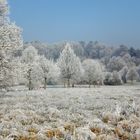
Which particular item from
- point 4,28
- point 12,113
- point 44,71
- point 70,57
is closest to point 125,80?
point 70,57

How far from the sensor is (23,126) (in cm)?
1516

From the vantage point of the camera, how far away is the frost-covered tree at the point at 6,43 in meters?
29.9

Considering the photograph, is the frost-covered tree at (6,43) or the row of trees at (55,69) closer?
the frost-covered tree at (6,43)

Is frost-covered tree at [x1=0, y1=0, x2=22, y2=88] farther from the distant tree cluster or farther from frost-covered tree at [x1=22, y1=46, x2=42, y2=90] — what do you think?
frost-covered tree at [x1=22, y1=46, x2=42, y2=90]

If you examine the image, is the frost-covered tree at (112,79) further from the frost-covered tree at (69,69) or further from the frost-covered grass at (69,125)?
the frost-covered grass at (69,125)

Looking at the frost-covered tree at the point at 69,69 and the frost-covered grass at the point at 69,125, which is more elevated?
the frost-covered tree at the point at 69,69

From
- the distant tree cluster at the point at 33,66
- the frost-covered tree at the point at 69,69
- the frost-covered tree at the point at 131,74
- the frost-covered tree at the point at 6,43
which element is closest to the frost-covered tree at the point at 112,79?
the distant tree cluster at the point at 33,66

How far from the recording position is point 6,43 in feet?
99.7

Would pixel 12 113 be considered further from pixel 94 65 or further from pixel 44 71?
pixel 94 65

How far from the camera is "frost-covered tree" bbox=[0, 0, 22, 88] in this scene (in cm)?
2987

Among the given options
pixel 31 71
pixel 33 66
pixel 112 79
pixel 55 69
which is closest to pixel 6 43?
pixel 33 66

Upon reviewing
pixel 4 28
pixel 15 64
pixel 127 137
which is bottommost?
pixel 127 137

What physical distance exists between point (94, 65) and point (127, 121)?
9552 centimetres

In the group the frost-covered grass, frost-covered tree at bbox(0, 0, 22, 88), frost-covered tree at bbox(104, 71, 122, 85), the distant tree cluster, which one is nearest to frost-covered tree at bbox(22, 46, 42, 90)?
the distant tree cluster
